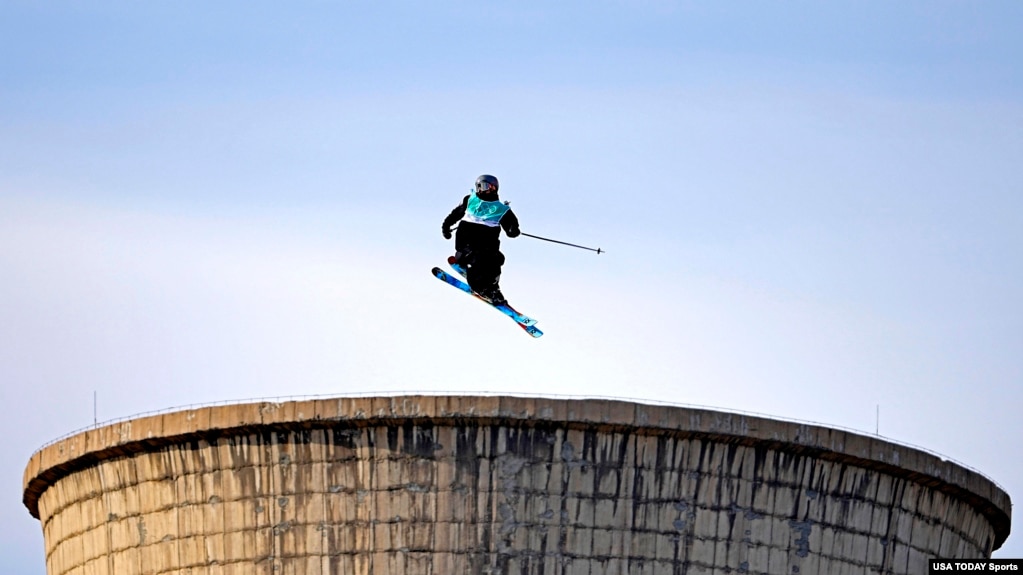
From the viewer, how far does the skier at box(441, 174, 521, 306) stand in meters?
48.0

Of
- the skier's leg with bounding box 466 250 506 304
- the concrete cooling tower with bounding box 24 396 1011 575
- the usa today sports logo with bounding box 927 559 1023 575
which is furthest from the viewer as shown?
the usa today sports logo with bounding box 927 559 1023 575

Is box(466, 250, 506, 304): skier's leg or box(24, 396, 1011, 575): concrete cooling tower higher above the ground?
box(466, 250, 506, 304): skier's leg

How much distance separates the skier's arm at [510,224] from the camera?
47969 millimetres

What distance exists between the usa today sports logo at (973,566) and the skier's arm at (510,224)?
12935 millimetres

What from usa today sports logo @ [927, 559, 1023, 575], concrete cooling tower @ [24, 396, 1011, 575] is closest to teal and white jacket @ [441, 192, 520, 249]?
concrete cooling tower @ [24, 396, 1011, 575]

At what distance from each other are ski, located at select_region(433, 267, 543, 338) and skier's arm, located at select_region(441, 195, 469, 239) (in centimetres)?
83

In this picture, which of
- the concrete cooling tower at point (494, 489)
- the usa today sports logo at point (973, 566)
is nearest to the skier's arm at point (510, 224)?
the concrete cooling tower at point (494, 489)

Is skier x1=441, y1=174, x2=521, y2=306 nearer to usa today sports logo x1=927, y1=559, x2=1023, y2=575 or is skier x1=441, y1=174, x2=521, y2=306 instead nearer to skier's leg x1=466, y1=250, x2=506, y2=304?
skier's leg x1=466, y1=250, x2=506, y2=304

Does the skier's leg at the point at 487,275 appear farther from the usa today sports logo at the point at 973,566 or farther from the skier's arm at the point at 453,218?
the usa today sports logo at the point at 973,566

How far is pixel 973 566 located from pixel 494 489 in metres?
12.8

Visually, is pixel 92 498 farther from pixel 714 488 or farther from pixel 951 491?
pixel 951 491

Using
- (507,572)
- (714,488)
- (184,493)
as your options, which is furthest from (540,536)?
(184,493)

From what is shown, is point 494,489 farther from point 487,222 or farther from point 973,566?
point 973,566

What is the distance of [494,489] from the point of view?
47.8 meters
